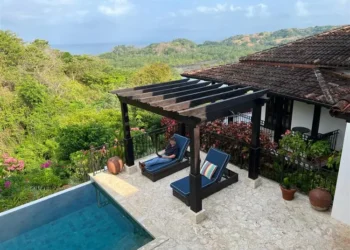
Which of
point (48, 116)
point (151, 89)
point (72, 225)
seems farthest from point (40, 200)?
point (48, 116)

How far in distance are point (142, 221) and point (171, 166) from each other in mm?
2436

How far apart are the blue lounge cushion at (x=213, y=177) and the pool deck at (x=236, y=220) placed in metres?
0.42

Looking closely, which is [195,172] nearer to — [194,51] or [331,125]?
[331,125]

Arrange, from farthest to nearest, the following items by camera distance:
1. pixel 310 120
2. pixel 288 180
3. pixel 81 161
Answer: pixel 310 120 → pixel 81 161 → pixel 288 180

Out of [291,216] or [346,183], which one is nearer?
[346,183]

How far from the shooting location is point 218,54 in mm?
71000

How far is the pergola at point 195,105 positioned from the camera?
18.0ft

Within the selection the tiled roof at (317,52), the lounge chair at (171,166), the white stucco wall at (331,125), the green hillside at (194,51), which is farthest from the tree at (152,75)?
the green hillside at (194,51)

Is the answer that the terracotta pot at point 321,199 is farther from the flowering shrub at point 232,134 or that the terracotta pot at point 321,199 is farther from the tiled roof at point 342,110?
the flowering shrub at point 232,134

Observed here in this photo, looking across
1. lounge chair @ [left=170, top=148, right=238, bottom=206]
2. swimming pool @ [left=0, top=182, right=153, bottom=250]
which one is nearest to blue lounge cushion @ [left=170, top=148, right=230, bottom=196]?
lounge chair @ [left=170, top=148, right=238, bottom=206]

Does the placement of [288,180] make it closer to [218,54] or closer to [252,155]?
[252,155]

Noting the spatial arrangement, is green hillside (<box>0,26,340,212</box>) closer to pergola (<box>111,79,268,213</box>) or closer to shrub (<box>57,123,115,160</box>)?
shrub (<box>57,123,115,160</box>)

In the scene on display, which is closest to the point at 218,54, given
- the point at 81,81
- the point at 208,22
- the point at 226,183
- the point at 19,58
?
the point at 81,81

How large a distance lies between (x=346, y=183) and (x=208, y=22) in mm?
169636
